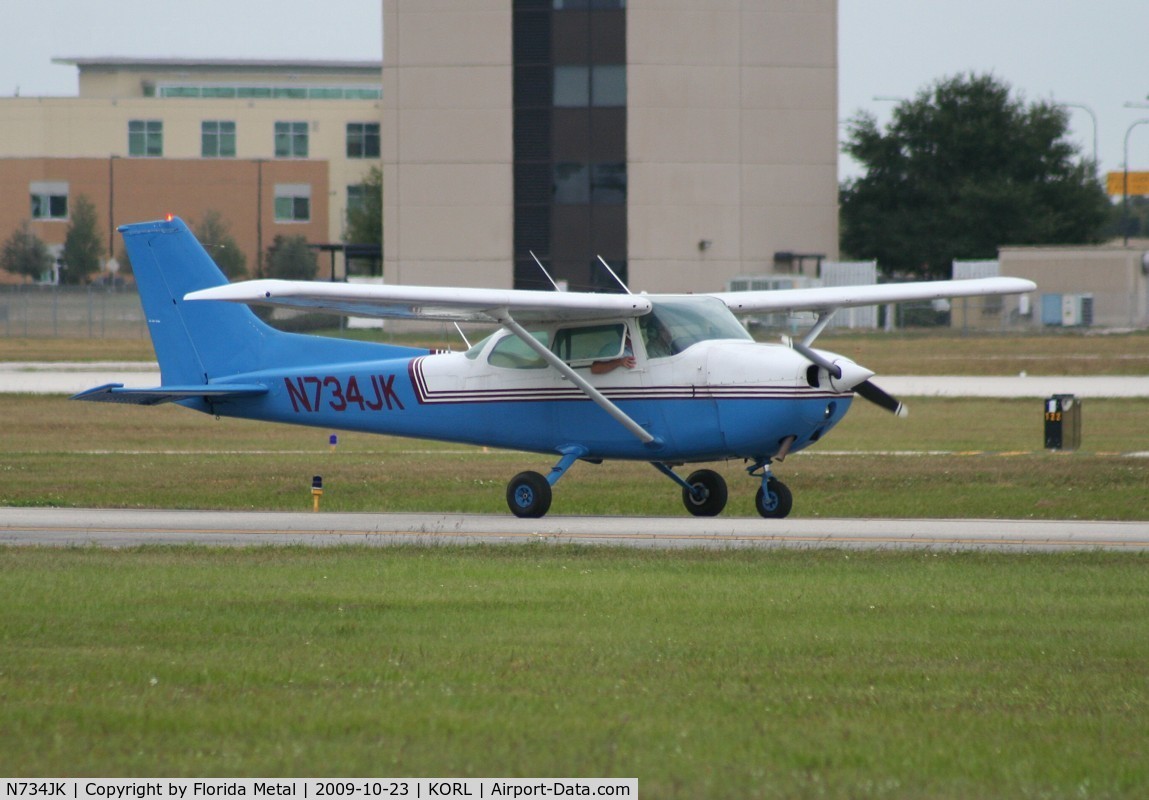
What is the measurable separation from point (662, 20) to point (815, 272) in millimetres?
13379

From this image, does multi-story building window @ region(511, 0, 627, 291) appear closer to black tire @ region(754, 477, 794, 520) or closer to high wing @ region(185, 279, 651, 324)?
high wing @ region(185, 279, 651, 324)

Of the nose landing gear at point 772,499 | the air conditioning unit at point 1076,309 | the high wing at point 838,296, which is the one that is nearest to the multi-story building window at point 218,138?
the air conditioning unit at point 1076,309

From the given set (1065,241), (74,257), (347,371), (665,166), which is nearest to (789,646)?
(347,371)

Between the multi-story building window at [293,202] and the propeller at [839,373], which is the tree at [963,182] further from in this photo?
the propeller at [839,373]

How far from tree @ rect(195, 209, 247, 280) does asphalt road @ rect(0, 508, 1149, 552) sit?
200 feet

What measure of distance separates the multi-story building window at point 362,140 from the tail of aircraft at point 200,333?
84.3 metres

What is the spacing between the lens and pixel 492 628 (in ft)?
30.9

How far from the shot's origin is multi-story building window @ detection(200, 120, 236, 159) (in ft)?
335

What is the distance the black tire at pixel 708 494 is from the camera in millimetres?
17391

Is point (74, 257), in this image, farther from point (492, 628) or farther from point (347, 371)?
point (492, 628)

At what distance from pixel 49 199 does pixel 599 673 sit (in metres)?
91.0

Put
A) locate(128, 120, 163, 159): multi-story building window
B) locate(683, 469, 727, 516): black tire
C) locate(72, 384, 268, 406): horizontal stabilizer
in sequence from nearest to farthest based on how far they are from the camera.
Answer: locate(72, 384, 268, 406): horizontal stabilizer < locate(683, 469, 727, 516): black tire < locate(128, 120, 163, 159): multi-story building window
